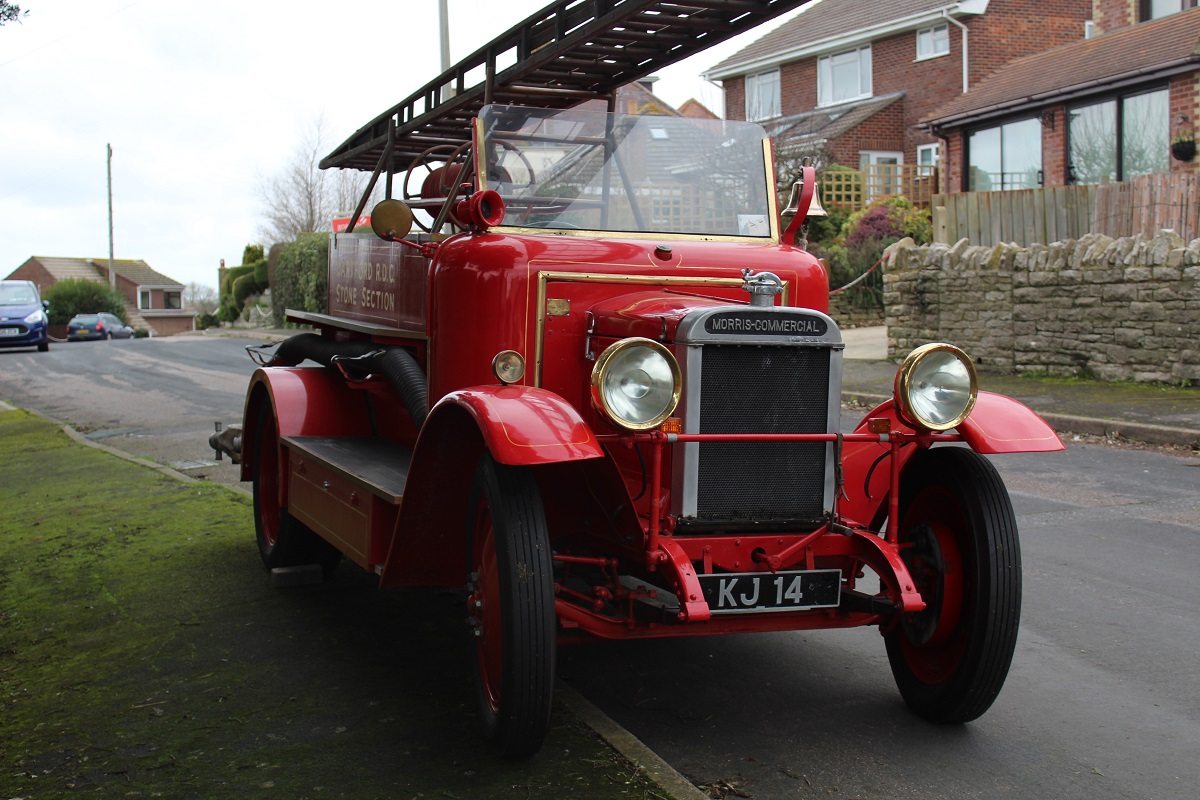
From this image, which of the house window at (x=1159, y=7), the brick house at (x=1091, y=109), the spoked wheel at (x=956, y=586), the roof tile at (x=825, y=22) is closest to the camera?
the spoked wheel at (x=956, y=586)

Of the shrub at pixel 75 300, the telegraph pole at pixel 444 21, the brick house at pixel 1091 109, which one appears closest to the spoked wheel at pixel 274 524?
the telegraph pole at pixel 444 21

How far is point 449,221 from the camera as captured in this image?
5688 millimetres

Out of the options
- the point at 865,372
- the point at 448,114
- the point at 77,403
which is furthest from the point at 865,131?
the point at 448,114

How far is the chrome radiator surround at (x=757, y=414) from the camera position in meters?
4.10

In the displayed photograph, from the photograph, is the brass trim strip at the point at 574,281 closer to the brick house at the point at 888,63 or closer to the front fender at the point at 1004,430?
the front fender at the point at 1004,430

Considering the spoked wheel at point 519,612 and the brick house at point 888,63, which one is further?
the brick house at point 888,63

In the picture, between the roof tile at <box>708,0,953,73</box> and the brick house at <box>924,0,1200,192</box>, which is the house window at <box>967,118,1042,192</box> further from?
the roof tile at <box>708,0,953,73</box>

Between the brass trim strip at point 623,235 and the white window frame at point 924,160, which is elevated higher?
the white window frame at point 924,160

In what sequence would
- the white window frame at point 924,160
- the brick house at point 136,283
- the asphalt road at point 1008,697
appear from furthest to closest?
the brick house at point 136,283 → the white window frame at point 924,160 → the asphalt road at point 1008,697

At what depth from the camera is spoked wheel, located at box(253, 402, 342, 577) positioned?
21.2 feet

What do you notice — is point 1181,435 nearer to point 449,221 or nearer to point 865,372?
point 865,372

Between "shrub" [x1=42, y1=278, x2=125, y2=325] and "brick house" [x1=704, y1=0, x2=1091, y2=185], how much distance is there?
33748mm

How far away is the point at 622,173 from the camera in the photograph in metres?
5.33

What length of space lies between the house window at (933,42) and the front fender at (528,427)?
3112cm
